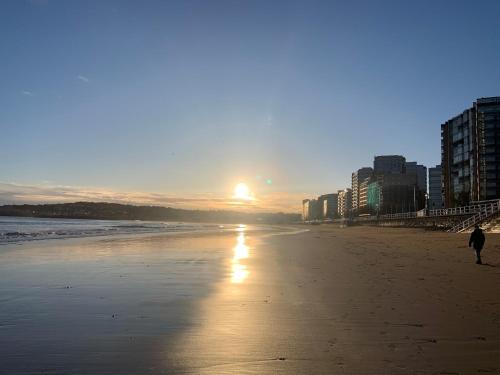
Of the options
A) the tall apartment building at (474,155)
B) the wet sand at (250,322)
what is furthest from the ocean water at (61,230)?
the tall apartment building at (474,155)

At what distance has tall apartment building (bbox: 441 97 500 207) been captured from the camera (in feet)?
338

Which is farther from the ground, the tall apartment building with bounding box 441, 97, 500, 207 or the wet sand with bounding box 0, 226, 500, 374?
the tall apartment building with bounding box 441, 97, 500, 207

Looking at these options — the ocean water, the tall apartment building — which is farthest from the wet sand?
the tall apartment building

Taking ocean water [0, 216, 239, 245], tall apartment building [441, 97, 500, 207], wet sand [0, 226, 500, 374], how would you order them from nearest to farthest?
wet sand [0, 226, 500, 374] < ocean water [0, 216, 239, 245] < tall apartment building [441, 97, 500, 207]

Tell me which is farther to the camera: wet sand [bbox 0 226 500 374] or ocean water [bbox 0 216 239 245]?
ocean water [bbox 0 216 239 245]

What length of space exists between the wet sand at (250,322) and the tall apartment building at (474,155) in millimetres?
99899

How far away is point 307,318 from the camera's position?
8.52 metres

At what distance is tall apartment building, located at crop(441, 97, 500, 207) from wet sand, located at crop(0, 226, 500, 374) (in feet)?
328

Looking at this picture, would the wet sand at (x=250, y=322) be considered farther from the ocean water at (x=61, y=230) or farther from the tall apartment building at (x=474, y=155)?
the tall apartment building at (x=474, y=155)

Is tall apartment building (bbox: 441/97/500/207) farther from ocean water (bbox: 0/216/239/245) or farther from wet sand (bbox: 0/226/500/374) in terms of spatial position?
wet sand (bbox: 0/226/500/374)

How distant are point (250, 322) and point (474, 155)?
377ft

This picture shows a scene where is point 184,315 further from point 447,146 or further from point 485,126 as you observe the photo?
point 447,146

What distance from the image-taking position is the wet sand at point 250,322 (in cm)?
587

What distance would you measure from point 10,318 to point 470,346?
8.07 meters
